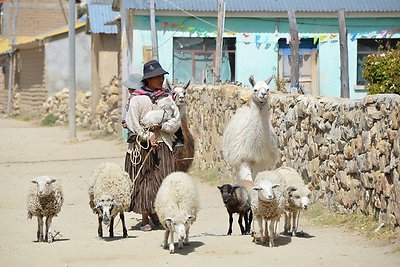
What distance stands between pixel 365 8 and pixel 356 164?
1476cm

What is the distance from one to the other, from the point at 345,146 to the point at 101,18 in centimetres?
1970

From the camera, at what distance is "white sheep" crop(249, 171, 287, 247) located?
9.14 m

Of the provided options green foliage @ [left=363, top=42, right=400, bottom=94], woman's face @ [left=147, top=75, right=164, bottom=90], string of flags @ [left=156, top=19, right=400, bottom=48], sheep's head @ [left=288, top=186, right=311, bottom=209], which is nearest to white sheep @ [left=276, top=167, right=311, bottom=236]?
sheep's head @ [left=288, top=186, right=311, bottom=209]

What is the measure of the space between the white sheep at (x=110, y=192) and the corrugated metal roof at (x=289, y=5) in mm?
14511

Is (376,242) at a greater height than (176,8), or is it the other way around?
(176,8)

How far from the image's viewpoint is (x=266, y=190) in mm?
9109

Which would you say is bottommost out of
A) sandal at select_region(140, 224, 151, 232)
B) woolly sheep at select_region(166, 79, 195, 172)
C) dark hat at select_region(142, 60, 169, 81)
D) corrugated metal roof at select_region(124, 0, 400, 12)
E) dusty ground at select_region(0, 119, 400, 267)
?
dusty ground at select_region(0, 119, 400, 267)

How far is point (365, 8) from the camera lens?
24688mm

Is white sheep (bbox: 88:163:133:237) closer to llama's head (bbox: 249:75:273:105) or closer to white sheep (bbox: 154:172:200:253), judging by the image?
white sheep (bbox: 154:172:200:253)

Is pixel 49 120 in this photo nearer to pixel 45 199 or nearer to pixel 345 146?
pixel 345 146

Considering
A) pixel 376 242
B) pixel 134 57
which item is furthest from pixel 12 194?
pixel 134 57

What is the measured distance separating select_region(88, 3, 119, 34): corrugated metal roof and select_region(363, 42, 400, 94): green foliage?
517 inches

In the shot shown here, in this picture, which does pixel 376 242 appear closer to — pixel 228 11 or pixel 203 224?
pixel 203 224

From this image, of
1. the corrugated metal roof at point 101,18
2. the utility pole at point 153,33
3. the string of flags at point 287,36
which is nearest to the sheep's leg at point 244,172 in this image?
the utility pole at point 153,33
